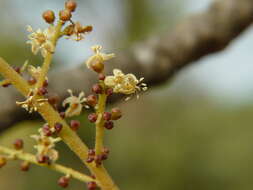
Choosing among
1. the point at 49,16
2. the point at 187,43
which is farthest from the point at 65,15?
the point at 187,43

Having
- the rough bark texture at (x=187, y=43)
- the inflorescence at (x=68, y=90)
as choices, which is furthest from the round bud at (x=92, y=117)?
the rough bark texture at (x=187, y=43)

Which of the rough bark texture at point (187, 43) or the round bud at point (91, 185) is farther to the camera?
the rough bark texture at point (187, 43)

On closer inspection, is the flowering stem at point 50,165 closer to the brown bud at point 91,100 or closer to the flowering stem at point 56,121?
the flowering stem at point 56,121

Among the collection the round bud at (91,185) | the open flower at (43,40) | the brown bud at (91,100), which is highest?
the open flower at (43,40)

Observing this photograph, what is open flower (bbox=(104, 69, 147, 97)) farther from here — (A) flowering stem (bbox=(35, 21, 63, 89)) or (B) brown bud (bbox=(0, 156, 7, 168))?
(B) brown bud (bbox=(0, 156, 7, 168))

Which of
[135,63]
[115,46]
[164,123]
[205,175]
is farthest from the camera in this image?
[164,123]

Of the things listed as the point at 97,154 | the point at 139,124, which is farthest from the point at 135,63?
the point at 139,124

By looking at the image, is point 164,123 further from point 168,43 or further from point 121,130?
point 168,43

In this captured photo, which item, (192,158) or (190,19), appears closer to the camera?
(190,19)
